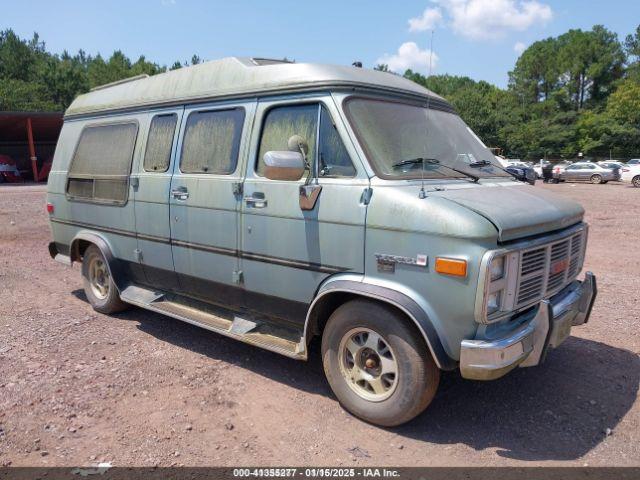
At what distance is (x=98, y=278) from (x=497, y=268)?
16.5 ft

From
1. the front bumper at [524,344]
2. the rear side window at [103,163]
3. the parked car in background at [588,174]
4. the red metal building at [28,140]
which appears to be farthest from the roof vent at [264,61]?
the parked car in background at [588,174]

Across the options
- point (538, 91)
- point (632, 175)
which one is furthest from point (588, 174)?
point (538, 91)

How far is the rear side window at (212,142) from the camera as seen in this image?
460 cm

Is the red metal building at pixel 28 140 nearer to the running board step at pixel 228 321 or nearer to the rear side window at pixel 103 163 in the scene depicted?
the rear side window at pixel 103 163

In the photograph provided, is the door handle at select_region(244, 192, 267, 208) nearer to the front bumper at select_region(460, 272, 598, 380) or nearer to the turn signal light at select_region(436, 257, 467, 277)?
the turn signal light at select_region(436, 257, 467, 277)

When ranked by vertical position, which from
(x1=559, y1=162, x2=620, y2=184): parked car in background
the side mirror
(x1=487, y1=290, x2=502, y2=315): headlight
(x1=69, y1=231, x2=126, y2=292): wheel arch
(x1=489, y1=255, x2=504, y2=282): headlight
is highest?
→ the side mirror

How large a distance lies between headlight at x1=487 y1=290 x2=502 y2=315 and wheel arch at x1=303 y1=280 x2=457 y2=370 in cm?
37

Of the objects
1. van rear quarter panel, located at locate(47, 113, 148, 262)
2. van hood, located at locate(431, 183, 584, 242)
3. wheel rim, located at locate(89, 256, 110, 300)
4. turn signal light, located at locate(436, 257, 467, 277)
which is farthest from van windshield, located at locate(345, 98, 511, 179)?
wheel rim, located at locate(89, 256, 110, 300)

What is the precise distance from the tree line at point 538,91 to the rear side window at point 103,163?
44.8m

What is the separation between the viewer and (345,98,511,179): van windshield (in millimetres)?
3854

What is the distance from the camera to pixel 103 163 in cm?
600

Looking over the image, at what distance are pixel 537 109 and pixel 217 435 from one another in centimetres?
7792

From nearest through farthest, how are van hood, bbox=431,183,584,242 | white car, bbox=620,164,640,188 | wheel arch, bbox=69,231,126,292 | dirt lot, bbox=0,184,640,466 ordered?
van hood, bbox=431,183,584,242 → dirt lot, bbox=0,184,640,466 → wheel arch, bbox=69,231,126,292 → white car, bbox=620,164,640,188

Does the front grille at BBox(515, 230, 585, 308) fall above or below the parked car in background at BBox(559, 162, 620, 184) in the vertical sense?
above
